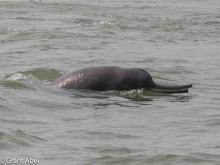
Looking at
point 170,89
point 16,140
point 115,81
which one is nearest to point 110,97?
point 115,81

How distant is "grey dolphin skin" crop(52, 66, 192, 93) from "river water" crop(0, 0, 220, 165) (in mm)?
129

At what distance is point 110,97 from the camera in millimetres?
9742

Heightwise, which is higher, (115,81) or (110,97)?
(115,81)

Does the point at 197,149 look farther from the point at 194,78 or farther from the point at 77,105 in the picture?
the point at 194,78

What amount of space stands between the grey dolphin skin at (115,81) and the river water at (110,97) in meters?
0.13

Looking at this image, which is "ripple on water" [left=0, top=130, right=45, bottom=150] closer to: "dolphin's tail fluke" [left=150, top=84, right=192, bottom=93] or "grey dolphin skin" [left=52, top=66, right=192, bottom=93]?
"grey dolphin skin" [left=52, top=66, right=192, bottom=93]

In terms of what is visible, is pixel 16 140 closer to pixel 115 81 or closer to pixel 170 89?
pixel 115 81

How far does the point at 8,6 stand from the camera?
94.9 feet

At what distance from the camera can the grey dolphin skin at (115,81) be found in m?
10.1

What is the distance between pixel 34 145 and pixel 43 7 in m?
22.7

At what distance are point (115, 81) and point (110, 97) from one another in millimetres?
447

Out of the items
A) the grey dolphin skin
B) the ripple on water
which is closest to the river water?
the ripple on water

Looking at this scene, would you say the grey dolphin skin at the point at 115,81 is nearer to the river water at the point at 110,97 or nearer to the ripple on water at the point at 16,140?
the river water at the point at 110,97

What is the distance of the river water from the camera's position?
6.65m
